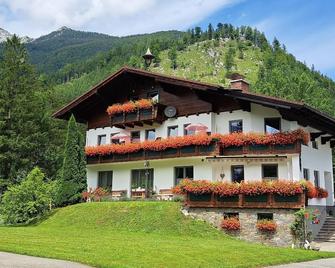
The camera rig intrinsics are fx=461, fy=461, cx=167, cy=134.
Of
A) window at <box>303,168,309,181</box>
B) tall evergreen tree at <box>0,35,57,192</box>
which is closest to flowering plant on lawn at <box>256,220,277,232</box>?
window at <box>303,168,309,181</box>

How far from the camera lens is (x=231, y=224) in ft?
76.7

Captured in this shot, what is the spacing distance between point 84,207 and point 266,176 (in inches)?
446

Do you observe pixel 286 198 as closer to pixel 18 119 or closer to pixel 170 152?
pixel 170 152

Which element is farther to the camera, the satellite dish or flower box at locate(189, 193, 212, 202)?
the satellite dish

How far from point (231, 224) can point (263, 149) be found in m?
5.52

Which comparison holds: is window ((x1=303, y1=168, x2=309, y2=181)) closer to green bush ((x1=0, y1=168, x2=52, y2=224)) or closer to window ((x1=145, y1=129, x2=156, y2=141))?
window ((x1=145, y1=129, x2=156, y2=141))

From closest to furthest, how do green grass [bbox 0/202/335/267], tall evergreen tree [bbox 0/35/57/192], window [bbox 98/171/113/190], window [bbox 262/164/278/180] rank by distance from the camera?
1. green grass [bbox 0/202/335/267]
2. window [bbox 262/164/278/180]
3. window [bbox 98/171/113/190]
4. tall evergreen tree [bbox 0/35/57/192]

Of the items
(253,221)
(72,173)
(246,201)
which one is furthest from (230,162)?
(72,173)

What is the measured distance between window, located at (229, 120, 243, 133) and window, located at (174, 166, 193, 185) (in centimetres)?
369

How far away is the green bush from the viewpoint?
29.8 meters

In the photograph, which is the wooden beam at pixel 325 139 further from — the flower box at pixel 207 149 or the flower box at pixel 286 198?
the flower box at pixel 286 198

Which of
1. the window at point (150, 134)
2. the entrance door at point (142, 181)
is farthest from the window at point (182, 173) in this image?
the window at point (150, 134)

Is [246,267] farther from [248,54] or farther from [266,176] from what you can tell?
[248,54]

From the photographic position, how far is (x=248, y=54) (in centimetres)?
18450
